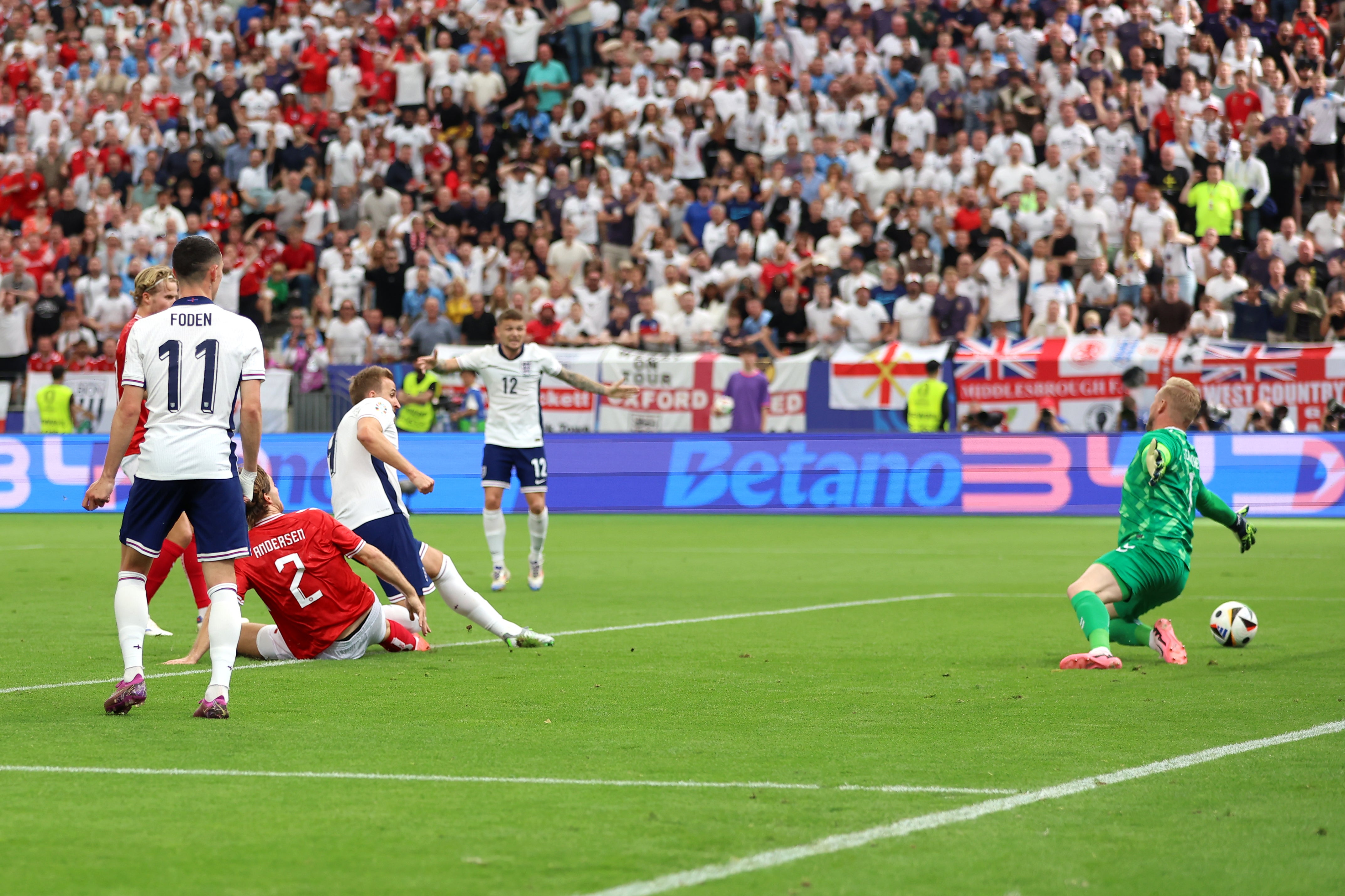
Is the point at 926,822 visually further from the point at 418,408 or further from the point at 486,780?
the point at 418,408

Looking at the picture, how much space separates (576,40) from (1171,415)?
80.7 ft

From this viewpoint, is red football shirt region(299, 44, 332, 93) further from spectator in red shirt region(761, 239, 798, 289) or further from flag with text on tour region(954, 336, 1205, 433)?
flag with text on tour region(954, 336, 1205, 433)

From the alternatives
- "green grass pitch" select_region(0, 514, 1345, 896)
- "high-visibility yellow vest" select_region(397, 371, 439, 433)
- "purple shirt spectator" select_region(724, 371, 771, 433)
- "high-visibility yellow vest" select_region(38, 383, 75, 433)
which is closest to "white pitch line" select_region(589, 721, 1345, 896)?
"green grass pitch" select_region(0, 514, 1345, 896)

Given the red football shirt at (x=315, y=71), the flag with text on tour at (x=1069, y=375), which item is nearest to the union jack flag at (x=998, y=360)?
the flag with text on tour at (x=1069, y=375)

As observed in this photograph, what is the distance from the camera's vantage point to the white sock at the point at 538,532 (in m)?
15.1

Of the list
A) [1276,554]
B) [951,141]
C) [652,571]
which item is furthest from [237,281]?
[1276,554]

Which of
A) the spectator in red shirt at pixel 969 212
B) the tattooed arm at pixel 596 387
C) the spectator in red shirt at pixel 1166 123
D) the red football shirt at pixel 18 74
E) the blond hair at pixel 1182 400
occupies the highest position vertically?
the red football shirt at pixel 18 74

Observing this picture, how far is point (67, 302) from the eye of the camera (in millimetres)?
30062

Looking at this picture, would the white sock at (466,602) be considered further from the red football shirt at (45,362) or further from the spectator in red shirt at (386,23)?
the spectator in red shirt at (386,23)

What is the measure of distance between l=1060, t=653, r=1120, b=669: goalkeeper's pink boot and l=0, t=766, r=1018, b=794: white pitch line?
3.63 meters

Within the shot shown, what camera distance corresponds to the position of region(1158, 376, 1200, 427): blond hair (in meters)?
9.80

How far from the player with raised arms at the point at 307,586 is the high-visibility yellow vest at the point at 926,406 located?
1547 cm

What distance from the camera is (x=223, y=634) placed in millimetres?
7848

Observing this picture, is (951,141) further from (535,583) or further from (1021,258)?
(535,583)
